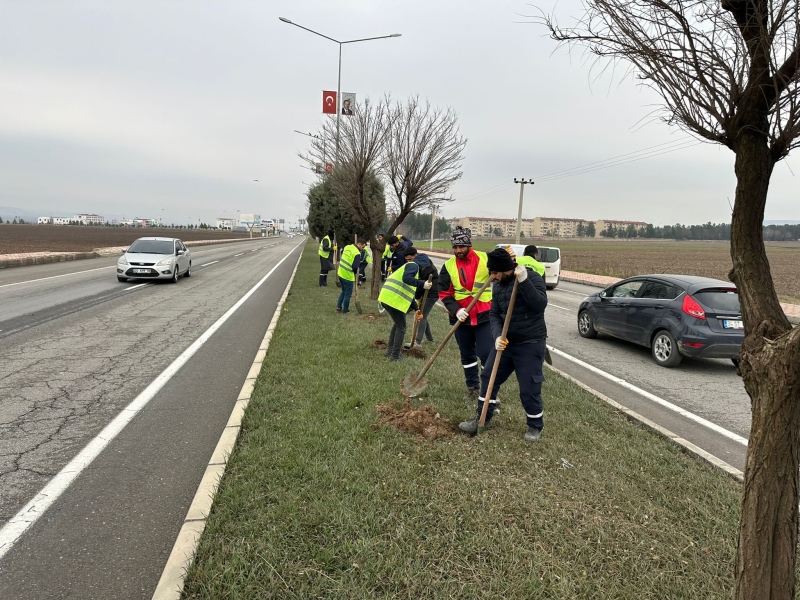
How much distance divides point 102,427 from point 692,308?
26.2ft

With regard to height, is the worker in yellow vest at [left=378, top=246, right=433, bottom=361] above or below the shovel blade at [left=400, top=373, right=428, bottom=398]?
above

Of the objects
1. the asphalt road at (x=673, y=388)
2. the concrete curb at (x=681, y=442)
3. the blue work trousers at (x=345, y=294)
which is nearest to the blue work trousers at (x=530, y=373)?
the concrete curb at (x=681, y=442)

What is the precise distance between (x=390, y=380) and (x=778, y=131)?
14.9 feet

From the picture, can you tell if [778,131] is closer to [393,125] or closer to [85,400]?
[85,400]

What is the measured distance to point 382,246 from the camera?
13578mm

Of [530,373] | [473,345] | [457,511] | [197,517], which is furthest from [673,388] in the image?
[197,517]

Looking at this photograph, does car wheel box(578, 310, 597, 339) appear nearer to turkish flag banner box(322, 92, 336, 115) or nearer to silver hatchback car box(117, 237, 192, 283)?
turkish flag banner box(322, 92, 336, 115)

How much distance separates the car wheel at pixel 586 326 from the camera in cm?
987

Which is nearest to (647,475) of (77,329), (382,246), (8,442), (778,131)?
(778,131)

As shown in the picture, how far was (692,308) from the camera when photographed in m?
7.43

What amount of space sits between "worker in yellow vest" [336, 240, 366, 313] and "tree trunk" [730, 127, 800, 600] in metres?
8.95

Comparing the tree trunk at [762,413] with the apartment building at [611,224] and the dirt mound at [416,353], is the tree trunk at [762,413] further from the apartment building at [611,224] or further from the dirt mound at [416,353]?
the apartment building at [611,224]

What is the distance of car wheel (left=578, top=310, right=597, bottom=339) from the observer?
32.4 feet

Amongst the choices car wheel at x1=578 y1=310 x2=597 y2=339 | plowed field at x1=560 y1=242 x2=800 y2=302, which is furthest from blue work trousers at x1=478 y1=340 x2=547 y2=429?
plowed field at x1=560 y1=242 x2=800 y2=302
